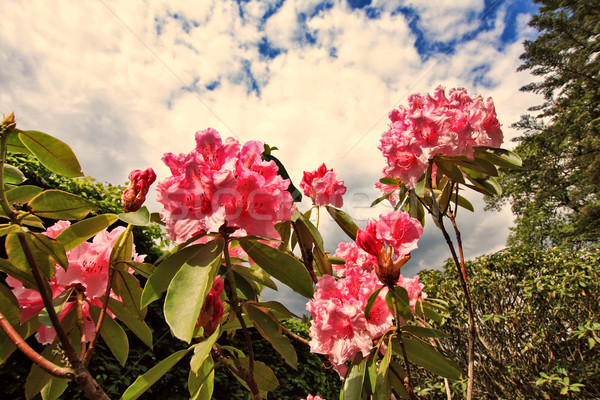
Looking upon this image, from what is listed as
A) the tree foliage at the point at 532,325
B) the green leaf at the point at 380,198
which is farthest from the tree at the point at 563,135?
the green leaf at the point at 380,198

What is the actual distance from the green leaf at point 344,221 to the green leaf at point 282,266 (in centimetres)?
61

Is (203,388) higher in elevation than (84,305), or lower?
lower

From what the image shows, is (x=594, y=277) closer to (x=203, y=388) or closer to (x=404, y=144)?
(x=404, y=144)

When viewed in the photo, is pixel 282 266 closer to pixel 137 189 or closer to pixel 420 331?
pixel 137 189

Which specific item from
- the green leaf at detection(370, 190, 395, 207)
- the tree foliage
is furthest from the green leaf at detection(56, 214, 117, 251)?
the tree foliage

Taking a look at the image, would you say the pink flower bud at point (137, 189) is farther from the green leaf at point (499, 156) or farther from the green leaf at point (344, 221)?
the green leaf at point (499, 156)

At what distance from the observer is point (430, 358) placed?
44.6 inches

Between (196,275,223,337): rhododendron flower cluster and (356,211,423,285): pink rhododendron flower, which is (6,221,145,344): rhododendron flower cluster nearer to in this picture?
(196,275,223,337): rhododendron flower cluster

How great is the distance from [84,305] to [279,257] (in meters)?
0.54

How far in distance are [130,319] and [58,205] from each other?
1.30 feet

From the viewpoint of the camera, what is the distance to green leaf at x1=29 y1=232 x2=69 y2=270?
0.75 m

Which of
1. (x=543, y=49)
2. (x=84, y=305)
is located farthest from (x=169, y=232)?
(x=543, y=49)

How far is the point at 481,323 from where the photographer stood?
3.91 m

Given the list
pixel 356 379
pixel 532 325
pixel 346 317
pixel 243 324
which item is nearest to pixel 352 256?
pixel 346 317
